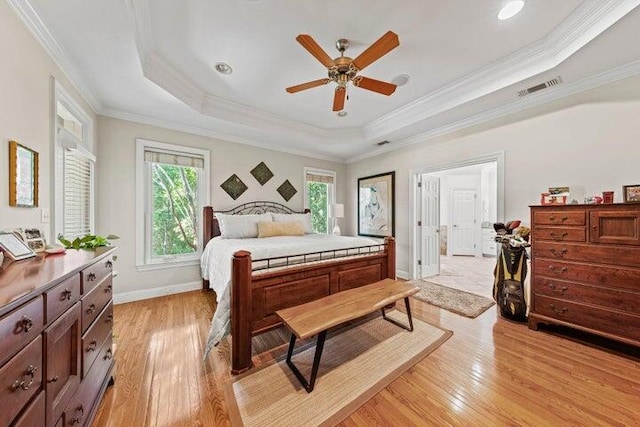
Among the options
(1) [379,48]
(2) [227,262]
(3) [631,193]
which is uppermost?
(1) [379,48]

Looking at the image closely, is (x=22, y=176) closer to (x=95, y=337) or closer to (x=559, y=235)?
(x=95, y=337)

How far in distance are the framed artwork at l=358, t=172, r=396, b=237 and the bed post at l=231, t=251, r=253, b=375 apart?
12.0 ft

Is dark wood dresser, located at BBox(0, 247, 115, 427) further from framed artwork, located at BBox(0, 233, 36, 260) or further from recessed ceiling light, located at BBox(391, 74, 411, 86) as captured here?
recessed ceiling light, located at BBox(391, 74, 411, 86)

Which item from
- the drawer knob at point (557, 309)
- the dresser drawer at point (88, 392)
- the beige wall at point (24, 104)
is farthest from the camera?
the drawer knob at point (557, 309)

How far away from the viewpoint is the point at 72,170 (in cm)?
266

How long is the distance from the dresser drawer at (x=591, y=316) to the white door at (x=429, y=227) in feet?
6.70

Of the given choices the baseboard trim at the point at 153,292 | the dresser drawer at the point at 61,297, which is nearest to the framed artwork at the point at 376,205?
the baseboard trim at the point at 153,292

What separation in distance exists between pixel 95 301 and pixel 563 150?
4.62 meters

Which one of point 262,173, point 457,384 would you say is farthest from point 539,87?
point 262,173

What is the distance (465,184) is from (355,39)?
21.1ft

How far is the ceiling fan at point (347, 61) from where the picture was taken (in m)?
1.82

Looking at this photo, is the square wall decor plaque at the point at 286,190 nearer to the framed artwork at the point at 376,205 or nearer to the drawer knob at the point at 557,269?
the framed artwork at the point at 376,205

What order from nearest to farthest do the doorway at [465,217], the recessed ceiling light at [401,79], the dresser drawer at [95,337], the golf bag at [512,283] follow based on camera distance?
the dresser drawer at [95,337] < the golf bag at [512,283] < the recessed ceiling light at [401,79] < the doorway at [465,217]

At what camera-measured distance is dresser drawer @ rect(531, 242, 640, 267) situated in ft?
6.77
